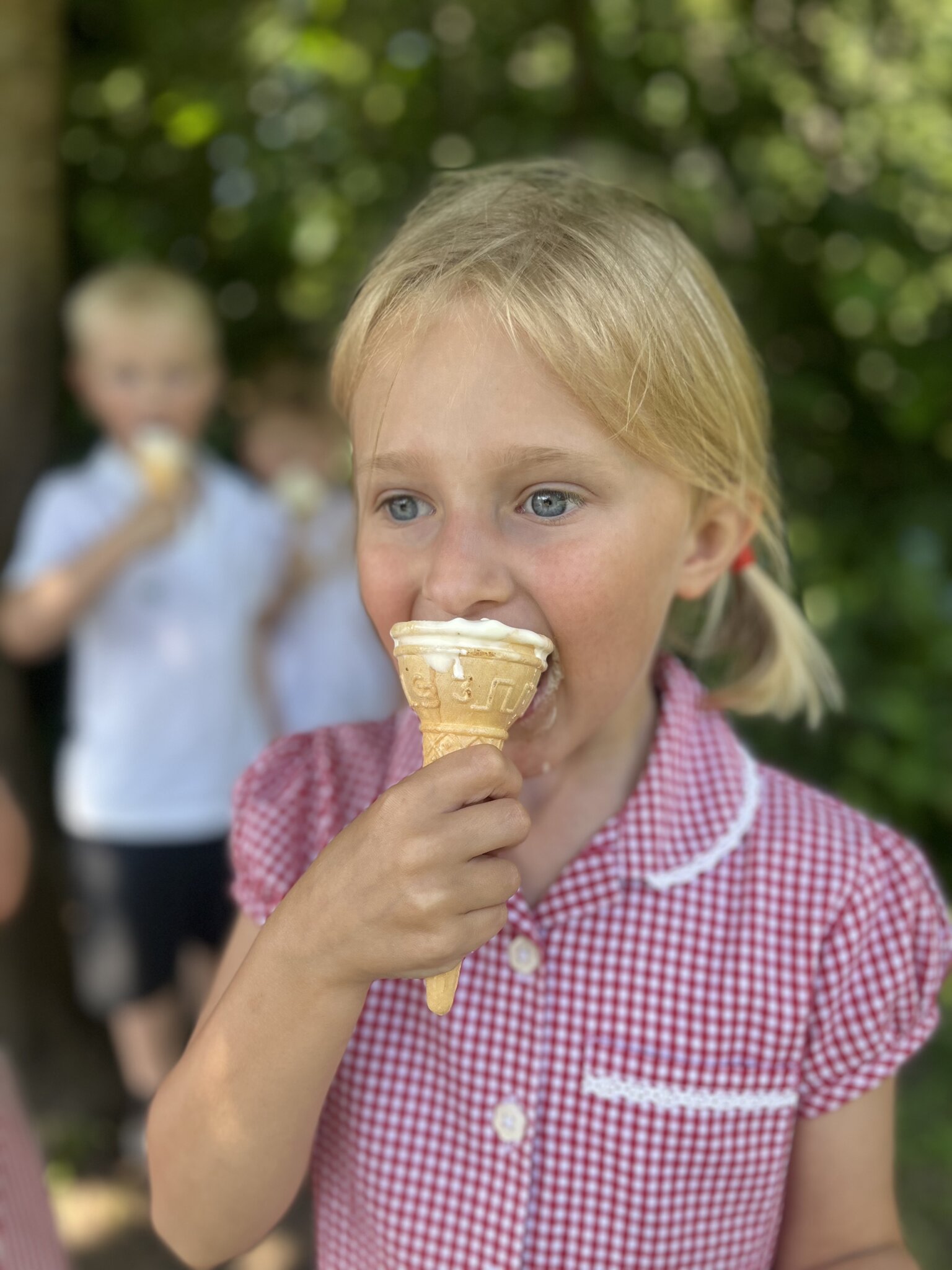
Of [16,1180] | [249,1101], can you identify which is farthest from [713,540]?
[16,1180]

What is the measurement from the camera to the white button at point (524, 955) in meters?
1.54

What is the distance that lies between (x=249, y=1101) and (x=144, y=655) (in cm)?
238

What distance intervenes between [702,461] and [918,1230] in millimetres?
2784

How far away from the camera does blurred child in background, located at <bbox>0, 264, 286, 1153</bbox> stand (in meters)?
3.54

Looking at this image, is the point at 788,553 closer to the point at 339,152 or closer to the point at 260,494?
the point at 260,494

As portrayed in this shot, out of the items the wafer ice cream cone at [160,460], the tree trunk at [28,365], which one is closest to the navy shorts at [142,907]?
the tree trunk at [28,365]

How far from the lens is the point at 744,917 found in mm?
1591

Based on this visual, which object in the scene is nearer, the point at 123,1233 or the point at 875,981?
the point at 875,981

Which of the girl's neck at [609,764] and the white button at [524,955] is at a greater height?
the girl's neck at [609,764]

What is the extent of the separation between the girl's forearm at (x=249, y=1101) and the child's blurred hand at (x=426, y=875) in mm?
67

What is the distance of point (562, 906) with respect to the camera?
156cm

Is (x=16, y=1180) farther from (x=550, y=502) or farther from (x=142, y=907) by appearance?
(x=142, y=907)

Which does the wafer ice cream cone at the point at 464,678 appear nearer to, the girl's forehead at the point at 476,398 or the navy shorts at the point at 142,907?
the girl's forehead at the point at 476,398

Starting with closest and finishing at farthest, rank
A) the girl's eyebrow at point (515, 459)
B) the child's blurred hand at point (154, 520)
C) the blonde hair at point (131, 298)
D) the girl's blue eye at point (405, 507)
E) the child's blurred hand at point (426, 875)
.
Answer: the child's blurred hand at point (426, 875) → the girl's eyebrow at point (515, 459) → the girl's blue eye at point (405, 507) → the child's blurred hand at point (154, 520) → the blonde hair at point (131, 298)
